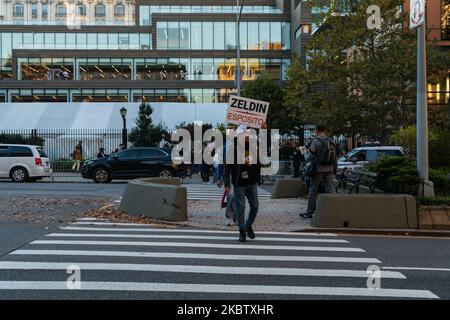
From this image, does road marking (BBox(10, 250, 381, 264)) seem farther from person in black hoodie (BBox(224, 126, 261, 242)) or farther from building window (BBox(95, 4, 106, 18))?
building window (BBox(95, 4, 106, 18))

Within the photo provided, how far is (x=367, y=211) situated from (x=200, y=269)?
194 inches

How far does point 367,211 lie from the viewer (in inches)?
431

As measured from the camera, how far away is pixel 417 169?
11.9 meters

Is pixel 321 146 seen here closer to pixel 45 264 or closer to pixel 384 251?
pixel 384 251

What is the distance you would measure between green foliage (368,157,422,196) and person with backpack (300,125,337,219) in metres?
1.29

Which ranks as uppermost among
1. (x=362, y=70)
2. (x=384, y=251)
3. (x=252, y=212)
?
(x=362, y=70)

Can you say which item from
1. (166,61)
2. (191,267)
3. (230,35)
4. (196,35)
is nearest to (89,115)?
(166,61)

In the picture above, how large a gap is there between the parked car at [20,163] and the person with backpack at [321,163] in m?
16.0

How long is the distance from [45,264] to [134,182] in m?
5.30

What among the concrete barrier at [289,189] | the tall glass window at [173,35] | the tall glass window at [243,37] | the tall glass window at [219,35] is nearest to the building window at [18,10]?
the tall glass window at [173,35]

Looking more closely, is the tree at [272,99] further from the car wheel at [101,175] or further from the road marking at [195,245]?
the road marking at [195,245]

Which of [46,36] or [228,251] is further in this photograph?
[46,36]

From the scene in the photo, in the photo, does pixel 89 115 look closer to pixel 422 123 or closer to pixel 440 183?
pixel 440 183

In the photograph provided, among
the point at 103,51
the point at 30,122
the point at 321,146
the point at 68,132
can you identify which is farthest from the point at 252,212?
the point at 103,51
